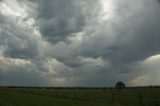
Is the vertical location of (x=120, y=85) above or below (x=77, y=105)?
above

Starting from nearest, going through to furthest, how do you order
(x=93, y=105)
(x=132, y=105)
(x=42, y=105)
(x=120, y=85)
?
(x=42, y=105), (x=93, y=105), (x=132, y=105), (x=120, y=85)

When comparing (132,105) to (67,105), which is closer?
(67,105)

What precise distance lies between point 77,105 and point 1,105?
435 inches

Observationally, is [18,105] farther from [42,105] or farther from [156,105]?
[156,105]

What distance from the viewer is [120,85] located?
147750mm

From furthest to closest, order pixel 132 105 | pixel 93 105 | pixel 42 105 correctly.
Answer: pixel 132 105, pixel 93 105, pixel 42 105

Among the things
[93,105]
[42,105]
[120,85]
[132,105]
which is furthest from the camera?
[120,85]

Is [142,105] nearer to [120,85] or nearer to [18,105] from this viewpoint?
[18,105]

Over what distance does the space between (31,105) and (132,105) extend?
1809 cm

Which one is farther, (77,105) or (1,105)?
(77,105)

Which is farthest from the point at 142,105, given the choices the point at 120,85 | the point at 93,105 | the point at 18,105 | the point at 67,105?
the point at 120,85

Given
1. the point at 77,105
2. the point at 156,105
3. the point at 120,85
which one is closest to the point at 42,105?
the point at 77,105

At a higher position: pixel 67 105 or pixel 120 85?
pixel 120 85

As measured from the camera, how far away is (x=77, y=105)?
46344mm
